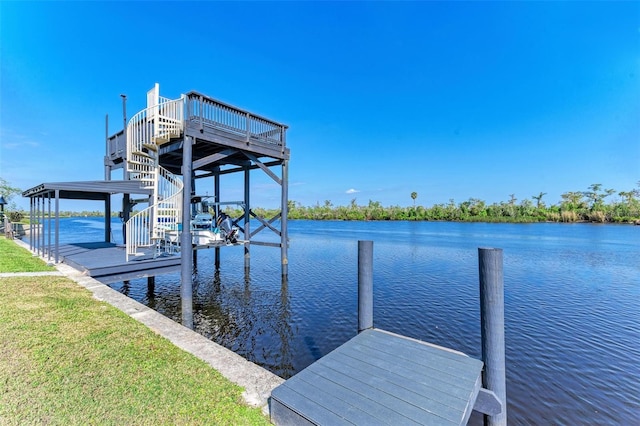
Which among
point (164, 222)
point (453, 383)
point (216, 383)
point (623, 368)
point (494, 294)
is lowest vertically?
point (623, 368)

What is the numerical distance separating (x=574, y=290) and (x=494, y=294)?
33.8 feet

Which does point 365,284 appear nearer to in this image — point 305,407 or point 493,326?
point 493,326

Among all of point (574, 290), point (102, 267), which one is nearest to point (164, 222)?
point (102, 267)

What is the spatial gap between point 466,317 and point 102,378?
769 centimetres

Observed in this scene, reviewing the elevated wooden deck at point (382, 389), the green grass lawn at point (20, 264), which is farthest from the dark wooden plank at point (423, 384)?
the green grass lawn at point (20, 264)

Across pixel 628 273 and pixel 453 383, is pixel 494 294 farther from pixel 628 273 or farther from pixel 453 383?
pixel 628 273

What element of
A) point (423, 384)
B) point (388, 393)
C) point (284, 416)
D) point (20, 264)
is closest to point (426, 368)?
point (423, 384)

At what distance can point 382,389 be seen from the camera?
236 centimetres

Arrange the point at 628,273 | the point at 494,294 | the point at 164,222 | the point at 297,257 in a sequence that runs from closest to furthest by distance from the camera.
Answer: the point at 494,294, the point at 164,222, the point at 628,273, the point at 297,257

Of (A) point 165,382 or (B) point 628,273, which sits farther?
(B) point 628,273

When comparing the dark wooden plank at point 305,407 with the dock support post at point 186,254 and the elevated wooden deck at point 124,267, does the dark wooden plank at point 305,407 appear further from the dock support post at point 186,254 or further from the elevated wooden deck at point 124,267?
the elevated wooden deck at point 124,267

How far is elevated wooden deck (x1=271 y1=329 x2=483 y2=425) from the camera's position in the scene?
2.06m

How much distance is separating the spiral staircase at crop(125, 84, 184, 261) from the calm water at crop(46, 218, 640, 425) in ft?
6.40

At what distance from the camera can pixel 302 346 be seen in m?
5.79
